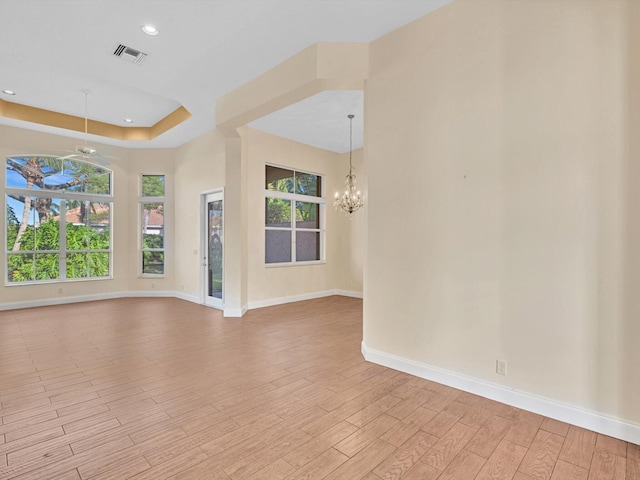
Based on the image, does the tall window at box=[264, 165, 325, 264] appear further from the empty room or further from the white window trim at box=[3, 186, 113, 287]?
the white window trim at box=[3, 186, 113, 287]

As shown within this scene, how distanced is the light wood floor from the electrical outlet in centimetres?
26

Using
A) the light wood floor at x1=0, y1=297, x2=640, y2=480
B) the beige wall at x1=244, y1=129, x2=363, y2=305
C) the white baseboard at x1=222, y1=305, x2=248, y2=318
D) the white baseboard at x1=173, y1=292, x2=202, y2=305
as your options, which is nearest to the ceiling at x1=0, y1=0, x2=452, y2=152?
the beige wall at x1=244, y1=129, x2=363, y2=305

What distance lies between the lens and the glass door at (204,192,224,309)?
6426mm

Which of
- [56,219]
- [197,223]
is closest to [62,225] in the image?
[56,219]

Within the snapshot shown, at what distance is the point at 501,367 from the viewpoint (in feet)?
8.64

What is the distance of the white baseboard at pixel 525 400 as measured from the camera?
7.09 ft

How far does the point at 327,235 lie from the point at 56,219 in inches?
226

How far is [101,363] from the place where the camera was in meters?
3.50

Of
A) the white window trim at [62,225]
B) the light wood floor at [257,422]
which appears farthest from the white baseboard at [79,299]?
the light wood floor at [257,422]

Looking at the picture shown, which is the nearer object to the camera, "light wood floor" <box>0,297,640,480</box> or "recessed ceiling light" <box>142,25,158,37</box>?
"light wood floor" <box>0,297,640,480</box>

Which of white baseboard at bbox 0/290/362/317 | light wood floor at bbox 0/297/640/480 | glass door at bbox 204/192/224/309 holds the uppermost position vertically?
glass door at bbox 204/192/224/309

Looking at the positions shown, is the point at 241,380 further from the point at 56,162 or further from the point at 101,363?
the point at 56,162

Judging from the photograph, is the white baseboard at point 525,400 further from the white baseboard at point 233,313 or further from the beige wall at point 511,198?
the white baseboard at point 233,313

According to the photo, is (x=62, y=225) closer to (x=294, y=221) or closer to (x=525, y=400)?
(x=294, y=221)
